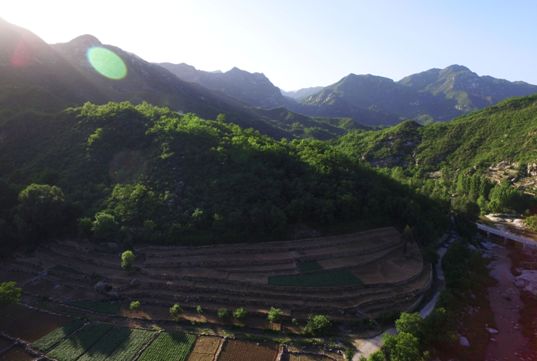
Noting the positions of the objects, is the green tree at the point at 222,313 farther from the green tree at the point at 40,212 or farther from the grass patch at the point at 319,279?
the green tree at the point at 40,212

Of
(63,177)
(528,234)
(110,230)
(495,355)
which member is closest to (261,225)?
(110,230)

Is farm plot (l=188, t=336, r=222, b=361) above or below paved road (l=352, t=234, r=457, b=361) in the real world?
below

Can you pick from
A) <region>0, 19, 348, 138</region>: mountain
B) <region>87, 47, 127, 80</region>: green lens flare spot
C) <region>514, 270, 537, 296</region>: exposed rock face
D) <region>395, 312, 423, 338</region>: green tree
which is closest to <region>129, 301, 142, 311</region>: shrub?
<region>395, 312, 423, 338</region>: green tree

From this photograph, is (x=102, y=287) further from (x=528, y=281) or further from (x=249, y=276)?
(x=528, y=281)

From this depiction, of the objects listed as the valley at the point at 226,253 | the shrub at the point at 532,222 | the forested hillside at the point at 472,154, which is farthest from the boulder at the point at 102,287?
the shrub at the point at 532,222

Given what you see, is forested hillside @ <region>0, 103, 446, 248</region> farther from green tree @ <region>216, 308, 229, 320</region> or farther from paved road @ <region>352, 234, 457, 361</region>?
green tree @ <region>216, 308, 229, 320</region>

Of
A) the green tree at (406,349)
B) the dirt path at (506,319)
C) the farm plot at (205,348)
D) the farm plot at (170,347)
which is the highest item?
the green tree at (406,349)

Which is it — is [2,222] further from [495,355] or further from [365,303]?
[495,355]
